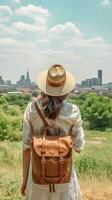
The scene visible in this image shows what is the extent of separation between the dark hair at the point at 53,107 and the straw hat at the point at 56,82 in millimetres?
40

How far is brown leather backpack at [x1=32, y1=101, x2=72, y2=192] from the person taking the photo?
8.48ft

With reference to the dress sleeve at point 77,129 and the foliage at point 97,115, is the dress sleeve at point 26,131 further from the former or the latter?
the foliage at point 97,115

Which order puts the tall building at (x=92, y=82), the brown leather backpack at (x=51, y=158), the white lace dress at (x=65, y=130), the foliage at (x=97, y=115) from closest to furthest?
the brown leather backpack at (x=51, y=158) → the white lace dress at (x=65, y=130) → the foliage at (x=97, y=115) → the tall building at (x=92, y=82)

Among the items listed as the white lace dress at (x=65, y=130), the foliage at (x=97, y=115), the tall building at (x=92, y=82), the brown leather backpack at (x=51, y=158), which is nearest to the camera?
the brown leather backpack at (x=51, y=158)

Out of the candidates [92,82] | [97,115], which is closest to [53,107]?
[97,115]

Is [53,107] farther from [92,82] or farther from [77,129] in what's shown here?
[92,82]

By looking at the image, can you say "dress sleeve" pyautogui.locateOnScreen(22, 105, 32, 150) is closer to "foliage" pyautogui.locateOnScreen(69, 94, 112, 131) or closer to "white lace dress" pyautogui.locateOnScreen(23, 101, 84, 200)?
"white lace dress" pyautogui.locateOnScreen(23, 101, 84, 200)

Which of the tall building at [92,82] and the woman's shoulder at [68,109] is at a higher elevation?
the woman's shoulder at [68,109]

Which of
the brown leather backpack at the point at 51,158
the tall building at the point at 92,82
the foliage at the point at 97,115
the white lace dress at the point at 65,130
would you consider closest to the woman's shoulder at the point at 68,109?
the white lace dress at the point at 65,130

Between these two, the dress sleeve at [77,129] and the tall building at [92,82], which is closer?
the dress sleeve at [77,129]

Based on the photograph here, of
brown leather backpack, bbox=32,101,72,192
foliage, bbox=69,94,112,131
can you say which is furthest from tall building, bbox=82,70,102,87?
brown leather backpack, bbox=32,101,72,192

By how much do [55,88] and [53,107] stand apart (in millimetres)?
116

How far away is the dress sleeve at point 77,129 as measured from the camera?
271 cm

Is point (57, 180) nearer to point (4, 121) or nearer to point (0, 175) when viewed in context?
point (0, 175)
